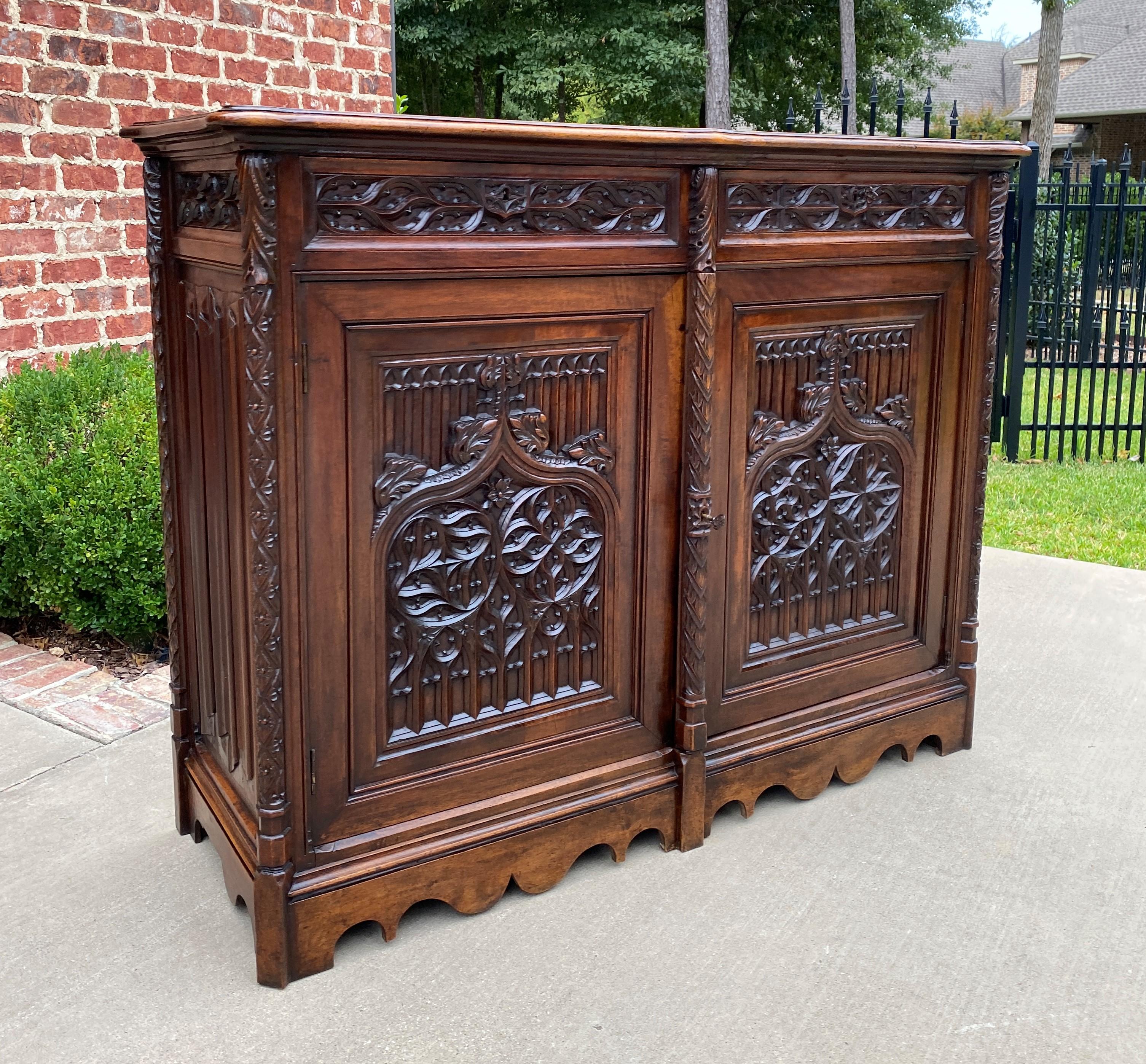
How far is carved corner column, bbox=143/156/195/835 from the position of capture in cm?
268

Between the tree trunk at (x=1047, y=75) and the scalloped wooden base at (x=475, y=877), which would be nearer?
the scalloped wooden base at (x=475, y=877)

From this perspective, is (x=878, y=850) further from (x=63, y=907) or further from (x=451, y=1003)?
(x=63, y=907)

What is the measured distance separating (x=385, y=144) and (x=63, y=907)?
1.82 meters

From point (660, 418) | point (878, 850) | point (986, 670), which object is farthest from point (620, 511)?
point (986, 670)

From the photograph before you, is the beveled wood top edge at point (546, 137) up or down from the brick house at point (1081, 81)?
down

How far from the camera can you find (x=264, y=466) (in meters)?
2.24

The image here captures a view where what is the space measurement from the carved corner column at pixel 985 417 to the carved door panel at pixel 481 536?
42.1 inches

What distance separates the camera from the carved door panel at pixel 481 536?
238 cm

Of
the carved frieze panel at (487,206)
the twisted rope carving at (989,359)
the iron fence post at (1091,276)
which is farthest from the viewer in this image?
the iron fence post at (1091,276)

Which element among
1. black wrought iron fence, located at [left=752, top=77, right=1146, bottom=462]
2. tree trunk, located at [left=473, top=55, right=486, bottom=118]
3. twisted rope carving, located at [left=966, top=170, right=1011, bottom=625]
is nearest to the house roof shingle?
tree trunk, located at [left=473, top=55, right=486, bottom=118]

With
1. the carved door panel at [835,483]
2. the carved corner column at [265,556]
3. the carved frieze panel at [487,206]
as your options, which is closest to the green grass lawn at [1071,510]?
the carved door panel at [835,483]

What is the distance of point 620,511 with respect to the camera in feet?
9.12

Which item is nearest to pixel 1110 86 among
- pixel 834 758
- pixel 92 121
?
pixel 92 121

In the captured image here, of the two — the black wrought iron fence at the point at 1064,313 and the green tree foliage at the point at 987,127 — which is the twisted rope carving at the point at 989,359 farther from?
the green tree foliage at the point at 987,127
